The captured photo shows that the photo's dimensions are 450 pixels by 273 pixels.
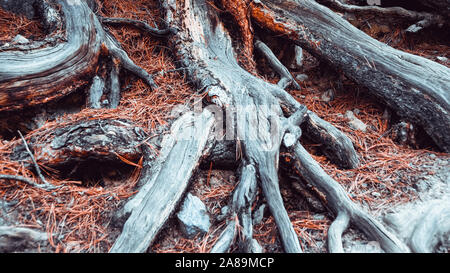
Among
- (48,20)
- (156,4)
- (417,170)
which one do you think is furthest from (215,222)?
(156,4)

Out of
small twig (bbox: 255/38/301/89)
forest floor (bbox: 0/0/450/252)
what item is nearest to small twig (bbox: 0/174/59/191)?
forest floor (bbox: 0/0/450/252)

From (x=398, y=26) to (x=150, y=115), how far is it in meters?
3.53

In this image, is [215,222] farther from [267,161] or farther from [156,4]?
[156,4]

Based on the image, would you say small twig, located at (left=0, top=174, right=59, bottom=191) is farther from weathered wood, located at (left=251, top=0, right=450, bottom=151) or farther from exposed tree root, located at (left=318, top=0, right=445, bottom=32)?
exposed tree root, located at (left=318, top=0, right=445, bottom=32)

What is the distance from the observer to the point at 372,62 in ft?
8.45

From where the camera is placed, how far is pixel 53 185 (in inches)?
70.9

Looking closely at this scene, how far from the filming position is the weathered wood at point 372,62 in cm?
231

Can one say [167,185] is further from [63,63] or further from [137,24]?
[137,24]

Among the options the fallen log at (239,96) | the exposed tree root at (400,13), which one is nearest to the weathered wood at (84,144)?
the fallen log at (239,96)

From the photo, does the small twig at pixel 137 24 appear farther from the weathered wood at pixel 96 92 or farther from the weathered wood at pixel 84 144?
the weathered wood at pixel 84 144

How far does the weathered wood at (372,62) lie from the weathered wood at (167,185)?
161 cm

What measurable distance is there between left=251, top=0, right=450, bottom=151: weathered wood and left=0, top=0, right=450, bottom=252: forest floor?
0.20 m
